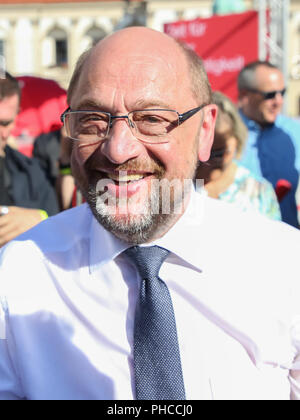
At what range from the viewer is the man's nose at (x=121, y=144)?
135 centimetres

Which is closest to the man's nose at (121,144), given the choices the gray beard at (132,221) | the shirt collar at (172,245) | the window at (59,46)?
the gray beard at (132,221)

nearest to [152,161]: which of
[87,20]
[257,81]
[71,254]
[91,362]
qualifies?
[71,254]

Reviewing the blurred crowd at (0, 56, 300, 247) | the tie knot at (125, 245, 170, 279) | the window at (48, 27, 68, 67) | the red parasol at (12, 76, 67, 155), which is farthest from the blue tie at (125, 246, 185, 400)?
the window at (48, 27, 68, 67)

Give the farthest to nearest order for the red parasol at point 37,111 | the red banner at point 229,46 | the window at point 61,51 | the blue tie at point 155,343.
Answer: the window at point 61,51
the red banner at point 229,46
the red parasol at point 37,111
the blue tie at point 155,343

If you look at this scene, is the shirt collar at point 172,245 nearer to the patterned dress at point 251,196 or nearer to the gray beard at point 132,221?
the gray beard at point 132,221

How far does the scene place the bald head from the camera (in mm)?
1382

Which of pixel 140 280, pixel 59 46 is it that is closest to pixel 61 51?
pixel 59 46

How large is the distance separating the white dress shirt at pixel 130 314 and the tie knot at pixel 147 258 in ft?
0.09

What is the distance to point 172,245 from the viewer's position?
4.80ft

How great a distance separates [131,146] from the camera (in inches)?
53.7

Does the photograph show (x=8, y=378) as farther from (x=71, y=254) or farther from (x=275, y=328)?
(x=275, y=328)

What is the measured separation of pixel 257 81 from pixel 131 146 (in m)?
2.66

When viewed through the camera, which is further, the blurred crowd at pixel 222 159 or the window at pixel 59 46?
the window at pixel 59 46

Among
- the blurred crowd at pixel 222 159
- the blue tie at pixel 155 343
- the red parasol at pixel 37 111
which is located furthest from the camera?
the red parasol at pixel 37 111
